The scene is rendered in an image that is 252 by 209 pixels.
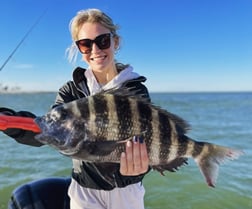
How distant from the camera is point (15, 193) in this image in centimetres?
328

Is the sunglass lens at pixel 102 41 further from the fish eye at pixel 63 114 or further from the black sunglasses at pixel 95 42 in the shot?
the fish eye at pixel 63 114

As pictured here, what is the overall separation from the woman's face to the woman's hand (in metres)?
0.83

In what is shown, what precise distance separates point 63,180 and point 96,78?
1.09m

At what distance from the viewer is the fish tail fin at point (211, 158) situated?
239cm

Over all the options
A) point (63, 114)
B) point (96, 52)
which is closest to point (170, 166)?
point (63, 114)

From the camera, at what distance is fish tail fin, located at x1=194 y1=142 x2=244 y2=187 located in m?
2.39

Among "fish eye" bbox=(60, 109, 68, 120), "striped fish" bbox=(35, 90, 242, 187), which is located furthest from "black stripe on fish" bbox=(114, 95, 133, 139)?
"fish eye" bbox=(60, 109, 68, 120)

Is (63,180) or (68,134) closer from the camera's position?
(68,134)

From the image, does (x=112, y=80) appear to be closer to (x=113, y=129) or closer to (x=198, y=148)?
(x=113, y=129)

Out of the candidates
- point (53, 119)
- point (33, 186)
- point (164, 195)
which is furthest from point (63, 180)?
point (164, 195)

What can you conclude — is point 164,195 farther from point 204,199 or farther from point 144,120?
point 144,120

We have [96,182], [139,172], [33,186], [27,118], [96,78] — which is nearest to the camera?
[27,118]

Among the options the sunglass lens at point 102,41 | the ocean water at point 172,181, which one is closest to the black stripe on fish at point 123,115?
the sunglass lens at point 102,41

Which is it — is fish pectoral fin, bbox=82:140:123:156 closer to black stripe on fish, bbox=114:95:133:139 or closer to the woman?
black stripe on fish, bbox=114:95:133:139
